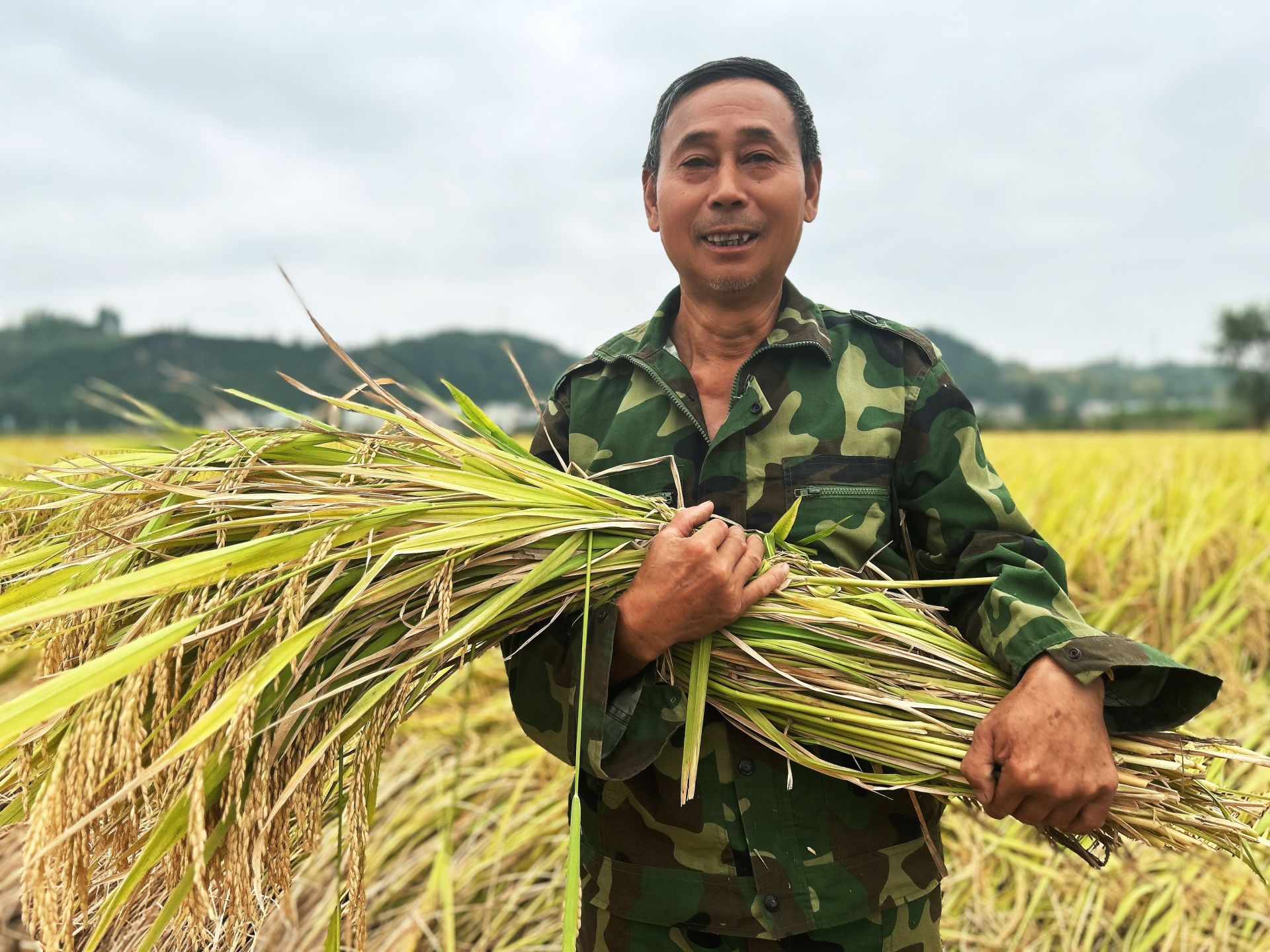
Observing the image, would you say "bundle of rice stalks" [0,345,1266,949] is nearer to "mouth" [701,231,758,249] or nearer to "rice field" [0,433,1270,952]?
"rice field" [0,433,1270,952]

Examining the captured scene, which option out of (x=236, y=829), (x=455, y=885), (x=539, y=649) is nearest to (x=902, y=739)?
(x=539, y=649)

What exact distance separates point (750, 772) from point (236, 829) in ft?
2.54

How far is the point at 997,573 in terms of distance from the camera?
1286 mm

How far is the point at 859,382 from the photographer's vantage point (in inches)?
57.3

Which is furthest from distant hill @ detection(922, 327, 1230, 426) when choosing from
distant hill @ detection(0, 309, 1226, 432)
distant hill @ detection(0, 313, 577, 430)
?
distant hill @ detection(0, 313, 577, 430)

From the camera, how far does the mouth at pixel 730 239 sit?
1416mm

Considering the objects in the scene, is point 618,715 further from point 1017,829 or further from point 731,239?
point 1017,829

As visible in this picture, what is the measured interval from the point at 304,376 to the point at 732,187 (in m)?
0.81

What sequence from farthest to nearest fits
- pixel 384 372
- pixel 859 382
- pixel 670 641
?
pixel 859 382 < pixel 384 372 < pixel 670 641

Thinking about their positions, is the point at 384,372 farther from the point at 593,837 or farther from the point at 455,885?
the point at 455,885

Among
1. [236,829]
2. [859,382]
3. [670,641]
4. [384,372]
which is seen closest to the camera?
[236,829]

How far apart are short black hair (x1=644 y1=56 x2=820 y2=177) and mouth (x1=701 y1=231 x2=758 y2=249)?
221mm

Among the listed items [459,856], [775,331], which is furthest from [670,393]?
[459,856]

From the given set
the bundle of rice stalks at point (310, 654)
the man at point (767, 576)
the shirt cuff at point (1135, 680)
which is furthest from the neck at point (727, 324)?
the shirt cuff at point (1135, 680)
